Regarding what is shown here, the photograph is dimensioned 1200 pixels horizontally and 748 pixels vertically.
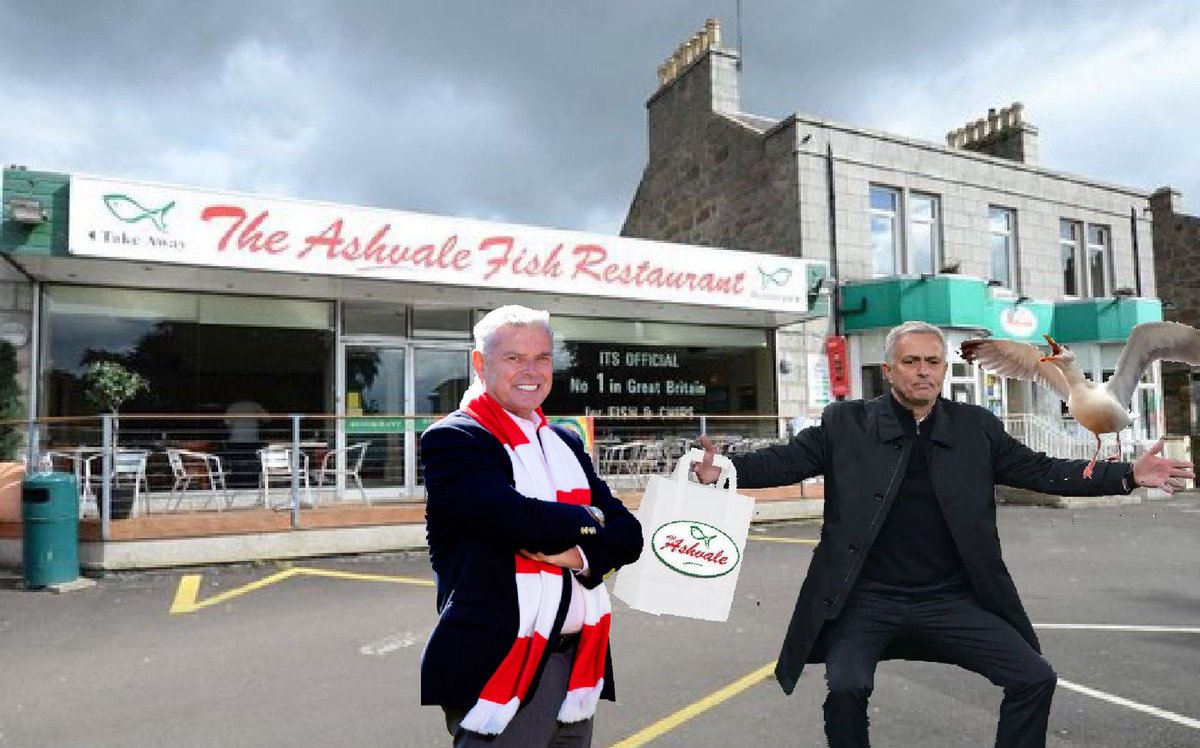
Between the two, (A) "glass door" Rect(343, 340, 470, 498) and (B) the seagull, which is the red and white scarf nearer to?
(B) the seagull

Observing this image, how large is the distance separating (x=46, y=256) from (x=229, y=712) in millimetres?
8436

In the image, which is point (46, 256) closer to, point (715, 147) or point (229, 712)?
point (229, 712)

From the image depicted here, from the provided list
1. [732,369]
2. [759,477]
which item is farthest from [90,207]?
[732,369]

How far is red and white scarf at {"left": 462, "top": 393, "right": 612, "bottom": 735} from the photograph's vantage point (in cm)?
198

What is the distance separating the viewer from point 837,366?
17047 millimetres

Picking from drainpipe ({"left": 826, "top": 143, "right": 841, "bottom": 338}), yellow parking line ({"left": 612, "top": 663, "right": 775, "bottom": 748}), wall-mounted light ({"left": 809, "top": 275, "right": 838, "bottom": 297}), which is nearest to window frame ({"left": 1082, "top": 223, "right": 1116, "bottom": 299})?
drainpipe ({"left": 826, "top": 143, "right": 841, "bottom": 338})

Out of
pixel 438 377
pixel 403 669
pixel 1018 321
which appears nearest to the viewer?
pixel 403 669

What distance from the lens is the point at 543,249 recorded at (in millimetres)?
13281

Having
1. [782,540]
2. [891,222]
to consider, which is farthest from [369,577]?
[891,222]

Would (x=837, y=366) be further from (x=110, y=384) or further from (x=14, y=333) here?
(x=14, y=333)

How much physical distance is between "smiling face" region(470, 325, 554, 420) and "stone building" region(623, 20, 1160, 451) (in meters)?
13.8

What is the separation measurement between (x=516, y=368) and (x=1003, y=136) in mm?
23928

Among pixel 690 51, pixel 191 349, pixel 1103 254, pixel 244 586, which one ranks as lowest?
pixel 244 586

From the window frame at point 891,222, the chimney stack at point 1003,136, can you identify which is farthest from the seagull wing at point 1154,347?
the chimney stack at point 1003,136
